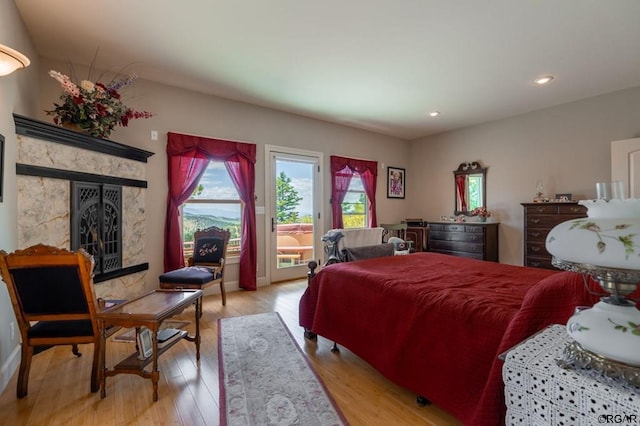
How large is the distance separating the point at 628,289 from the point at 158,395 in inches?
91.7

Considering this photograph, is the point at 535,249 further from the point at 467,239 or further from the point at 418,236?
the point at 418,236

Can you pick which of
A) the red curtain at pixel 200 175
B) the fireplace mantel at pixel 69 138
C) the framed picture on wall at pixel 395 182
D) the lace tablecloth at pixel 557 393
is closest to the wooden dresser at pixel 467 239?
the framed picture on wall at pixel 395 182

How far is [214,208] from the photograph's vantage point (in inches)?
165

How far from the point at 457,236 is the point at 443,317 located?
379cm

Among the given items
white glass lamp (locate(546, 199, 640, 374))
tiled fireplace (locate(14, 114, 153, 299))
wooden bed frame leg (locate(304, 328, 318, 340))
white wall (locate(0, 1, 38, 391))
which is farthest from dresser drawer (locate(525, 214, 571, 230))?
white wall (locate(0, 1, 38, 391))

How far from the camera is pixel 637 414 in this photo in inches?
26.9

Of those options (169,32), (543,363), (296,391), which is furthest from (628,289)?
(169,32)

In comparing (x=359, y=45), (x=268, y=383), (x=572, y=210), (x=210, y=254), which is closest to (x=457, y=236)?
(x=572, y=210)

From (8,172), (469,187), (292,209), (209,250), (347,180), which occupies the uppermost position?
(347,180)

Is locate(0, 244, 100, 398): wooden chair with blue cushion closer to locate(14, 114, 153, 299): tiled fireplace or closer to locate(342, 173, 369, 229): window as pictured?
locate(14, 114, 153, 299): tiled fireplace

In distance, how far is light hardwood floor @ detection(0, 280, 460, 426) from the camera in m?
1.65

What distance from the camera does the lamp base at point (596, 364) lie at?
2.43ft

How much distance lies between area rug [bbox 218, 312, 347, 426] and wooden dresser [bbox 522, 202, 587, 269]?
363cm

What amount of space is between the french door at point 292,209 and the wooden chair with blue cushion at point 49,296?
2831mm
